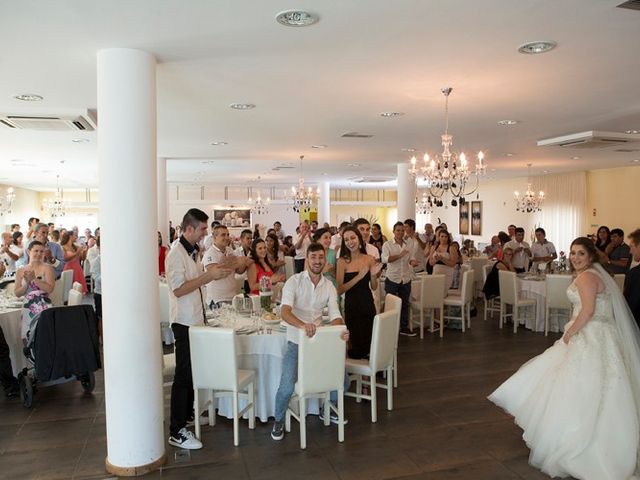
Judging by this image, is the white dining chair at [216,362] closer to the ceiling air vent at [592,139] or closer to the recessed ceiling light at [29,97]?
the recessed ceiling light at [29,97]

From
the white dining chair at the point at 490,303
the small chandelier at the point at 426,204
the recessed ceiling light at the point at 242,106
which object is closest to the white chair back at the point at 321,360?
the small chandelier at the point at 426,204

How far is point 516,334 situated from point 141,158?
6303mm

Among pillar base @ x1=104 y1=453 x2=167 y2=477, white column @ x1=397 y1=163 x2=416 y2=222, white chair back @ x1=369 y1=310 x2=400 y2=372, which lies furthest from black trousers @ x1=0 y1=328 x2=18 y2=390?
white column @ x1=397 y1=163 x2=416 y2=222

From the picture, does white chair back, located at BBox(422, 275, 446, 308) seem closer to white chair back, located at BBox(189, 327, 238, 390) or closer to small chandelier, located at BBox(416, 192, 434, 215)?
small chandelier, located at BBox(416, 192, 434, 215)

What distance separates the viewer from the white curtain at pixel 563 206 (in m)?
14.8

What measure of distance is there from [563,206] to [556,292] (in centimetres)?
887

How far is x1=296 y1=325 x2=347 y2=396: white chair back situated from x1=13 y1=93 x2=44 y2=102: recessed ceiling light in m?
3.78

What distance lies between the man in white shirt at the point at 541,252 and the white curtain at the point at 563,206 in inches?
225

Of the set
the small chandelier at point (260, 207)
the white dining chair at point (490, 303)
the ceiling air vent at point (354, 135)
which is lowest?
the white dining chair at point (490, 303)

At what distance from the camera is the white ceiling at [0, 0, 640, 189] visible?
10.2 feet

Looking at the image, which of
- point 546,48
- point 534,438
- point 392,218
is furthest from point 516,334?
point 392,218

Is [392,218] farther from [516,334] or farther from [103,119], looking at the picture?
[103,119]

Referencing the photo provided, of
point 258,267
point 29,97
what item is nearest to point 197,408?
point 258,267

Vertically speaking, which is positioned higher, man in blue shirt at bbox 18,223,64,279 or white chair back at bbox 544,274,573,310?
man in blue shirt at bbox 18,223,64,279
